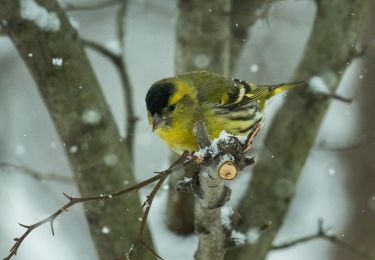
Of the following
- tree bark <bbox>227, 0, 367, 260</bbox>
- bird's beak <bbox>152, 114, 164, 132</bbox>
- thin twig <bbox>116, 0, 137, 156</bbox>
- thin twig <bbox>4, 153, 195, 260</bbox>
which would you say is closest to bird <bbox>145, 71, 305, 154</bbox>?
bird's beak <bbox>152, 114, 164, 132</bbox>

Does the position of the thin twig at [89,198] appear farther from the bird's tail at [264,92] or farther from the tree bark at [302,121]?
the bird's tail at [264,92]

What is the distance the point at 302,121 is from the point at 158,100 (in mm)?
1118

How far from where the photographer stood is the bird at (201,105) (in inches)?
155

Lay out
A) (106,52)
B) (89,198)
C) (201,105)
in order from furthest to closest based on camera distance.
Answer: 1. (106,52)
2. (201,105)
3. (89,198)

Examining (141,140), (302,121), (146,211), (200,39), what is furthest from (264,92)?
(141,140)

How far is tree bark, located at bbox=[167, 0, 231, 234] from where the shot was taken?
181 inches

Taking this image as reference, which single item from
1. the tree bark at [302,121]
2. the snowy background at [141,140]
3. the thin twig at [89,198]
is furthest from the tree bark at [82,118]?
the thin twig at [89,198]

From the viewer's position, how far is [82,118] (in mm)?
3963

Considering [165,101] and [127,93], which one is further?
[127,93]

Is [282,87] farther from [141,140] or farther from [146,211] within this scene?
[141,140]

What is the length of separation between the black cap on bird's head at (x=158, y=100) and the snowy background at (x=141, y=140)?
4.42 feet

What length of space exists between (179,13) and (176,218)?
5.29 feet

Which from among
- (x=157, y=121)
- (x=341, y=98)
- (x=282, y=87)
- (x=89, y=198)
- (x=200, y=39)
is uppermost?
(x=200, y=39)

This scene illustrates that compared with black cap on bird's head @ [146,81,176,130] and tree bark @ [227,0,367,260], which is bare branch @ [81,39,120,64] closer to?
black cap on bird's head @ [146,81,176,130]
